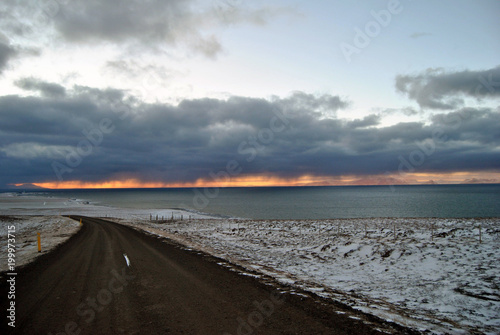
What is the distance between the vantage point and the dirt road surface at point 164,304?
22.3 ft

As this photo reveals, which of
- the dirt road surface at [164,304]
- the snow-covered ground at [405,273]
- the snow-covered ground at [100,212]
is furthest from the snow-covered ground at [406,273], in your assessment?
the snow-covered ground at [100,212]

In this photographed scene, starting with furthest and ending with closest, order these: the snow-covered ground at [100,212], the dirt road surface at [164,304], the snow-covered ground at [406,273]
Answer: the snow-covered ground at [100,212]
the snow-covered ground at [406,273]
the dirt road surface at [164,304]

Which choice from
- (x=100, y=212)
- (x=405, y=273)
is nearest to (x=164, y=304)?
(x=405, y=273)

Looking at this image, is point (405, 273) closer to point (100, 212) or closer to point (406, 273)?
point (406, 273)

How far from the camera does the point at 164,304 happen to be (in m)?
8.38

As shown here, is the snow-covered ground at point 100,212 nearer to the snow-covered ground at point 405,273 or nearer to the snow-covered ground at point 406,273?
the snow-covered ground at point 405,273

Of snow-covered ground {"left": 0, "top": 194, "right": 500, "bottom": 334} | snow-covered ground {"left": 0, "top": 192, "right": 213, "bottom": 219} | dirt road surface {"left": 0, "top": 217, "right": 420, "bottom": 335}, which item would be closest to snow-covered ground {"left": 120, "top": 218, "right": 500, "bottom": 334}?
snow-covered ground {"left": 0, "top": 194, "right": 500, "bottom": 334}

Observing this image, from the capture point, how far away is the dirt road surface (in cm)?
679

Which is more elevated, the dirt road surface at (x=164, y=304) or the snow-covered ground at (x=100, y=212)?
the dirt road surface at (x=164, y=304)

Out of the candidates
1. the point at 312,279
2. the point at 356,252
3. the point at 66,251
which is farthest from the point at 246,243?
the point at 66,251

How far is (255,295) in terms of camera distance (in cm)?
926

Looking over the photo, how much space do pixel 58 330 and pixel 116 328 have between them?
1402mm

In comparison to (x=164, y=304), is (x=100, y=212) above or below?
below

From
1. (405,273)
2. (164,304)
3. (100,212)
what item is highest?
(164,304)
